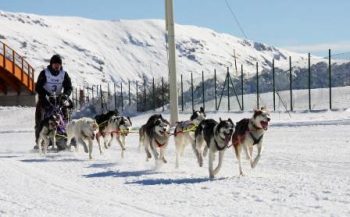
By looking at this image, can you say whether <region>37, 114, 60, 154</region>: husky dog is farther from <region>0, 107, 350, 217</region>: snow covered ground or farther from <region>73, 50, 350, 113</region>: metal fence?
<region>73, 50, 350, 113</region>: metal fence

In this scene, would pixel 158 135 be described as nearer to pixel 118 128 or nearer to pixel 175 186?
pixel 175 186

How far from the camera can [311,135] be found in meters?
16.0

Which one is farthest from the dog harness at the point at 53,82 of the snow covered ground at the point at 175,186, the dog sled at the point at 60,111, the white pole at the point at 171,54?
the white pole at the point at 171,54

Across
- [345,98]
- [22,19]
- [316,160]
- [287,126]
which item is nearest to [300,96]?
[345,98]

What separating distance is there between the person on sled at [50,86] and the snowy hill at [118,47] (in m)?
78.4

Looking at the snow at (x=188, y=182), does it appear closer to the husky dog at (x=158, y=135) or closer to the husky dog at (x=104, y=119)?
the husky dog at (x=158, y=135)

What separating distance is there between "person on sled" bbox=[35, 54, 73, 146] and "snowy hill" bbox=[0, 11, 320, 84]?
257 feet

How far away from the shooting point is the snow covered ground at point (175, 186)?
6.31m

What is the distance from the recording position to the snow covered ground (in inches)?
248

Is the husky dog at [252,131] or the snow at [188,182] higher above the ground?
the husky dog at [252,131]

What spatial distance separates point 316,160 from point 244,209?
4512 millimetres

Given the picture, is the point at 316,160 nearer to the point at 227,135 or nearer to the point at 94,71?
the point at 227,135

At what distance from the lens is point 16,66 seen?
119 ft

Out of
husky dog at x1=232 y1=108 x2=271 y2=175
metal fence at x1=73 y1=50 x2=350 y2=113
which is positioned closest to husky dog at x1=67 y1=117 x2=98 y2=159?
husky dog at x1=232 y1=108 x2=271 y2=175
